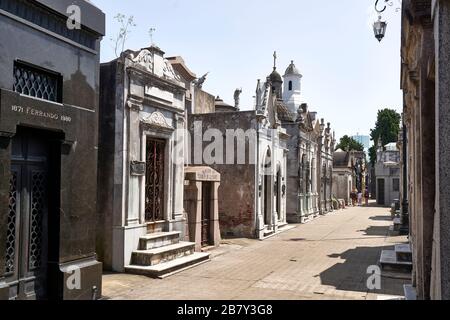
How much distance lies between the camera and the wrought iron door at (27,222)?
5.98 meters

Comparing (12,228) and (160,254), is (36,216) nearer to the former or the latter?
(12,228)

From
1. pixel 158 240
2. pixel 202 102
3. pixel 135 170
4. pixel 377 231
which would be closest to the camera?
pixel 135 170

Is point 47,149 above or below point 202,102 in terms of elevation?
below

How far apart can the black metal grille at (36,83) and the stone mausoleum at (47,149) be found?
0.05 feet

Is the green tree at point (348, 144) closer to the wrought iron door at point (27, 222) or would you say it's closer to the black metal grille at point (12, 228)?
the wrought iron door at point (27, 222)

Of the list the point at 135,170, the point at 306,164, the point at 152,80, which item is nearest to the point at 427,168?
the point at 135,170

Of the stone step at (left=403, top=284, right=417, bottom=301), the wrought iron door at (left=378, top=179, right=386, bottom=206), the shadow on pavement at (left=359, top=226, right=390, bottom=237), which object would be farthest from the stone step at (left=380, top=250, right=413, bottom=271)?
the wrought iron door at (left=378, top=179, right=386, bottom=206)

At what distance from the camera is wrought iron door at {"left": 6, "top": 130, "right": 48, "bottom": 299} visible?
5984mm

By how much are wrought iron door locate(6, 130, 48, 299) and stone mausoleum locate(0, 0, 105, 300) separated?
1cm

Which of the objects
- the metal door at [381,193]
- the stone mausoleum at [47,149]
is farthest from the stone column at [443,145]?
the metal door at [381,193]

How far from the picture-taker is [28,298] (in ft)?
20.2

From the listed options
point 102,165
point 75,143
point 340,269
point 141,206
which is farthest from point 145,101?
point 340,269

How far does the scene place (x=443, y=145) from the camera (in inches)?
139

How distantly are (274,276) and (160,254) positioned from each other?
108 inches
